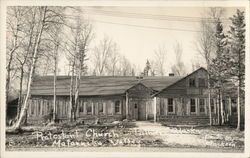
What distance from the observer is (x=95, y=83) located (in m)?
5.64

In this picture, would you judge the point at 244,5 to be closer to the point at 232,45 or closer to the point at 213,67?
the point at 232,45

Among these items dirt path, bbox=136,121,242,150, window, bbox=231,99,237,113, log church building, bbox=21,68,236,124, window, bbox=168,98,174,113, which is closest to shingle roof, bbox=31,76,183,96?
log church building, bbox=21,68,236,124

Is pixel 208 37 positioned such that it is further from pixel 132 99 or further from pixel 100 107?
pixel 100 107

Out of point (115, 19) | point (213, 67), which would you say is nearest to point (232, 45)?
point (213, 67)

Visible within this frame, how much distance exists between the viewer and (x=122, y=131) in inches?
218

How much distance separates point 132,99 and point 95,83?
21.8 inches

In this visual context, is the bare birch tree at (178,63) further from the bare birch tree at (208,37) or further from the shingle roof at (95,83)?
the bare birch tree at (208,37)

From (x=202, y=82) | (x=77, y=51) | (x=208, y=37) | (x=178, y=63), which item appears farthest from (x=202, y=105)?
(x=77, y=51)

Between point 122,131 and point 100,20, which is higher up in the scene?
point 100,20

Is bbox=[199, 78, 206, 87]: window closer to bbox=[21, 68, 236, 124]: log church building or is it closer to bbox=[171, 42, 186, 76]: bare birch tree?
bbox=[21, 68, 236, 124]: log church building

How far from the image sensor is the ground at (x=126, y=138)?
18.0ft

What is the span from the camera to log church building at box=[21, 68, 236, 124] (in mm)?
5605

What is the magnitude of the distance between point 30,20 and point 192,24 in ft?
7.28

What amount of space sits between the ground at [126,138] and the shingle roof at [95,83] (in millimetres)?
485
